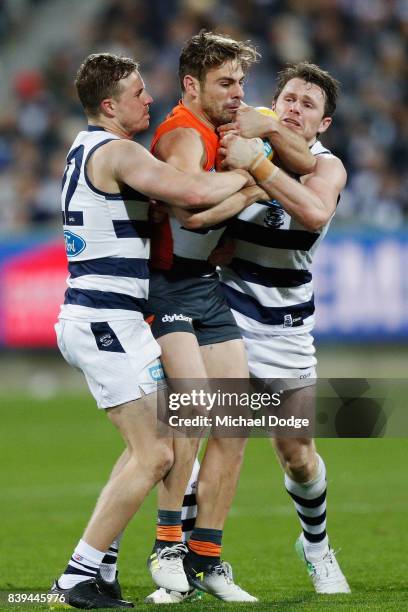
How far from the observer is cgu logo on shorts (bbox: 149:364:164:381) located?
601 cm

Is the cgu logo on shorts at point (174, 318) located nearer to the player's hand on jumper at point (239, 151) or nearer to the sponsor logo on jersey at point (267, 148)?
the player's hand on jumper at point (239, 151)

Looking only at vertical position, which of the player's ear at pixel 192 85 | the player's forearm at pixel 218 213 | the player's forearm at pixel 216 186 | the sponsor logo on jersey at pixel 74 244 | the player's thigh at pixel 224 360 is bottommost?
the player's thigh at pixel 224 360

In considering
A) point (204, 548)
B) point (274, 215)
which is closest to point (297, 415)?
point (204, 548)

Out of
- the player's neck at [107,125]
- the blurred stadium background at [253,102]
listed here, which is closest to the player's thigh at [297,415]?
the player's neck at [107,125]

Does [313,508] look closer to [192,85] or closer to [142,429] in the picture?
[142,429]

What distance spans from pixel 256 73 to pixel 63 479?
941cm

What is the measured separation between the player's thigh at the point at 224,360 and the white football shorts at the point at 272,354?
0.40m

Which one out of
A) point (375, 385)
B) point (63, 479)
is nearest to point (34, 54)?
point (63, 479)

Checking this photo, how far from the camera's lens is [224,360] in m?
6.46

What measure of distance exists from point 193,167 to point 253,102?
12914mm

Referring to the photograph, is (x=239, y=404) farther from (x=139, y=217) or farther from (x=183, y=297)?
(x=139, y=217)

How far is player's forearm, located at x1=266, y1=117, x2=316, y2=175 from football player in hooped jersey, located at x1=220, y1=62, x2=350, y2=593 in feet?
0.62

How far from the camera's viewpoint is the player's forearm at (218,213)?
237 inches

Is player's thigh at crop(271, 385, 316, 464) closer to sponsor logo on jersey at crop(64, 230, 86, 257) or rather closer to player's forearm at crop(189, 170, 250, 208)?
player's forearm at crop(189, 170, 250, 208)
